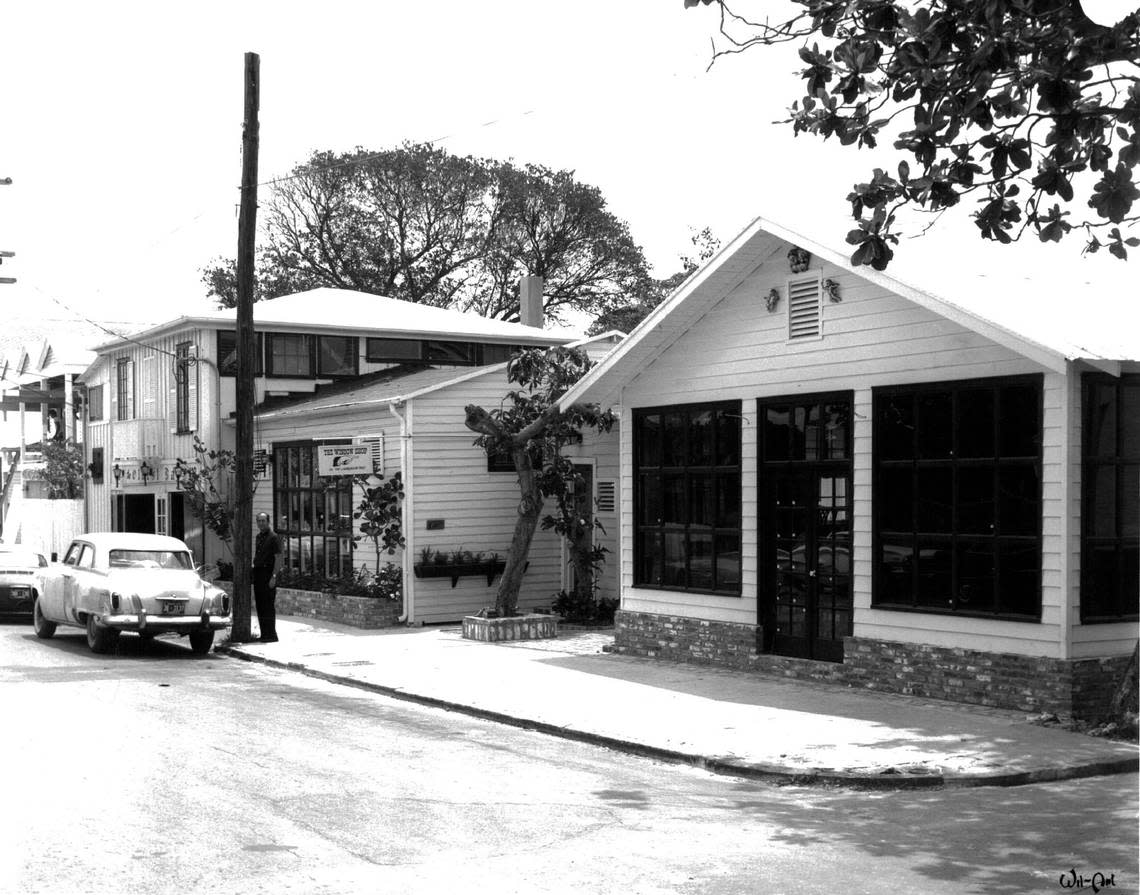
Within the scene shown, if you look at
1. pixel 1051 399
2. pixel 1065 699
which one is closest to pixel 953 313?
pixel 1051 399

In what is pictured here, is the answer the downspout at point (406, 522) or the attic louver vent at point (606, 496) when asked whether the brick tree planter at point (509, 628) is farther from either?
the attic louver vent at point (606, 496)

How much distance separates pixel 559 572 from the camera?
2416 cm

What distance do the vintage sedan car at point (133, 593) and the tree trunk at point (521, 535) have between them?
3.88 meters

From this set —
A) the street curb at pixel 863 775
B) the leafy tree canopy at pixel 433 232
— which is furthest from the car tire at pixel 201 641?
the leafy tree canopy at pixel 433 232

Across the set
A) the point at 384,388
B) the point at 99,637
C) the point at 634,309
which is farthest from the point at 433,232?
the point at 99,637

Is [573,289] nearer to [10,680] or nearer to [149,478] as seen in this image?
[149,478]

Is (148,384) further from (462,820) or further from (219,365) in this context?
(462,820)

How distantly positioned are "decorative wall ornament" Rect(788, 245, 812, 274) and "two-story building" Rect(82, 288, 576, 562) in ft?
46.9

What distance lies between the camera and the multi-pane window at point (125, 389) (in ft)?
111

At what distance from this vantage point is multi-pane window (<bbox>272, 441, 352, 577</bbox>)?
2444cm

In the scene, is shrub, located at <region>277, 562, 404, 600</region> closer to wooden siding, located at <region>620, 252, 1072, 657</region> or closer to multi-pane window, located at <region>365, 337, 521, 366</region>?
wooden siding, located at <region>620, 252, 1072, 657</region>

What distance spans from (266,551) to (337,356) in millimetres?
10379

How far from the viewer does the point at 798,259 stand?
51.9 feet

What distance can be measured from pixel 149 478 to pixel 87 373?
6.48 metres
